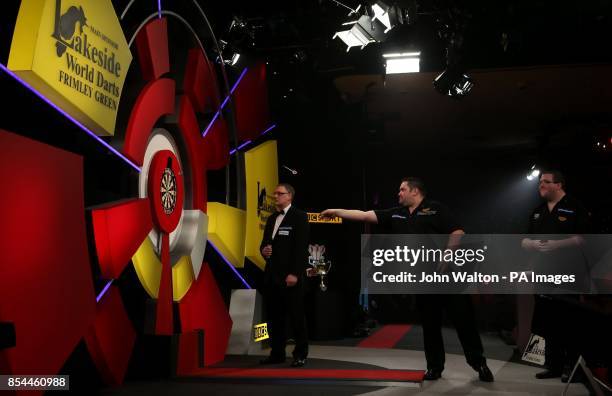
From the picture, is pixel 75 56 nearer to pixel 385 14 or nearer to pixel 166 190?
pixel 166 190

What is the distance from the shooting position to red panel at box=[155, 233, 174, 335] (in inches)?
173

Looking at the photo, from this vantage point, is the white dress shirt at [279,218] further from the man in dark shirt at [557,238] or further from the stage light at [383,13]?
the stage light at [383,13]

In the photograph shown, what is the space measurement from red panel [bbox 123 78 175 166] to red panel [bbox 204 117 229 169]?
2.77 ft

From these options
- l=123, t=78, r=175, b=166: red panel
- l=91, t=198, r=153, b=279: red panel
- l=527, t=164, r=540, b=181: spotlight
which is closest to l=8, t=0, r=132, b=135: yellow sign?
l=123, t=78, r=175, b=166: red panel

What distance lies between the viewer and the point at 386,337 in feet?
26.1

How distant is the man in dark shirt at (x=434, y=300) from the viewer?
171 inches

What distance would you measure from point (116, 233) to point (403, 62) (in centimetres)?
487

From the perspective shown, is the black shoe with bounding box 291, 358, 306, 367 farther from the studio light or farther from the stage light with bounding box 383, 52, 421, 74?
the stage light with bounding box 383, 52, 421, 74

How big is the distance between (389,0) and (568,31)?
234 centimetres

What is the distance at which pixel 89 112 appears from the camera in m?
3.55

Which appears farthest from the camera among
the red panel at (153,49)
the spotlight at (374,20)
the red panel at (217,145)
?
the spotlight at (374,20)

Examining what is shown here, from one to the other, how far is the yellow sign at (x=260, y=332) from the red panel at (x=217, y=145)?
1587 mm

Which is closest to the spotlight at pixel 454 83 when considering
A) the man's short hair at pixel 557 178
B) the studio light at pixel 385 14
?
the studio light at pixel 385 14

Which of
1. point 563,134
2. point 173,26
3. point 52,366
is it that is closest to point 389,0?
point 173,26
